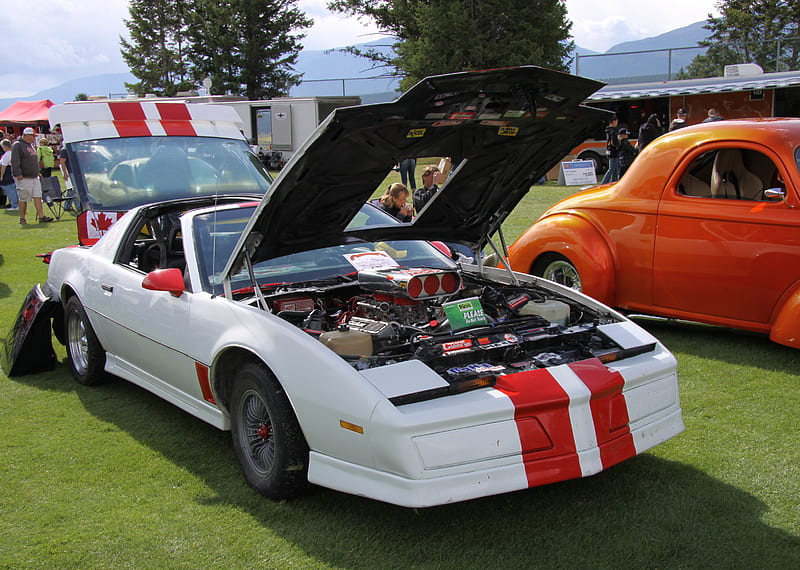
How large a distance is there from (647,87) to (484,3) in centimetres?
1670

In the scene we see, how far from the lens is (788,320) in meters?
5.29

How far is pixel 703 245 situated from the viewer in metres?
5.82

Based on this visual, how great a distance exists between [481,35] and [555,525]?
35867 mm

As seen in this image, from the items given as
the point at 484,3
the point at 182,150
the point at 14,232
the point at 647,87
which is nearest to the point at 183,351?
the point at 182,150

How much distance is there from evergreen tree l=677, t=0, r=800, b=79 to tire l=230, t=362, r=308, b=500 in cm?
2560

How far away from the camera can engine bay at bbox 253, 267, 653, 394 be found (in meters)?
3.61

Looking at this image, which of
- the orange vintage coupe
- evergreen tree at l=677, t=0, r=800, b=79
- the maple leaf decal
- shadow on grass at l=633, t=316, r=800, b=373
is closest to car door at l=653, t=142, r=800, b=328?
the orange vintage coupe

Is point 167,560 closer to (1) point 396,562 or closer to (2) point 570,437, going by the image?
(1) point 396,562

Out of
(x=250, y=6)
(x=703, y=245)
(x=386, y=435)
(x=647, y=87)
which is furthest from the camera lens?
(x=250, y=6)

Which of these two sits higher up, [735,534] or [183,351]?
[183,351]

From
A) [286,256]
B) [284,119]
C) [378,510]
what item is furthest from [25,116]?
[378,510]

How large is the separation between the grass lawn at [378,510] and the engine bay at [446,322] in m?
0.65

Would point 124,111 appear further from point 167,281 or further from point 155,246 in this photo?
point 167,281

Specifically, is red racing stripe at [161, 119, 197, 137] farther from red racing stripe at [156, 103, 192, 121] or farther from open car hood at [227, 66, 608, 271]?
open car hood at [227, 66, 608, 271]
